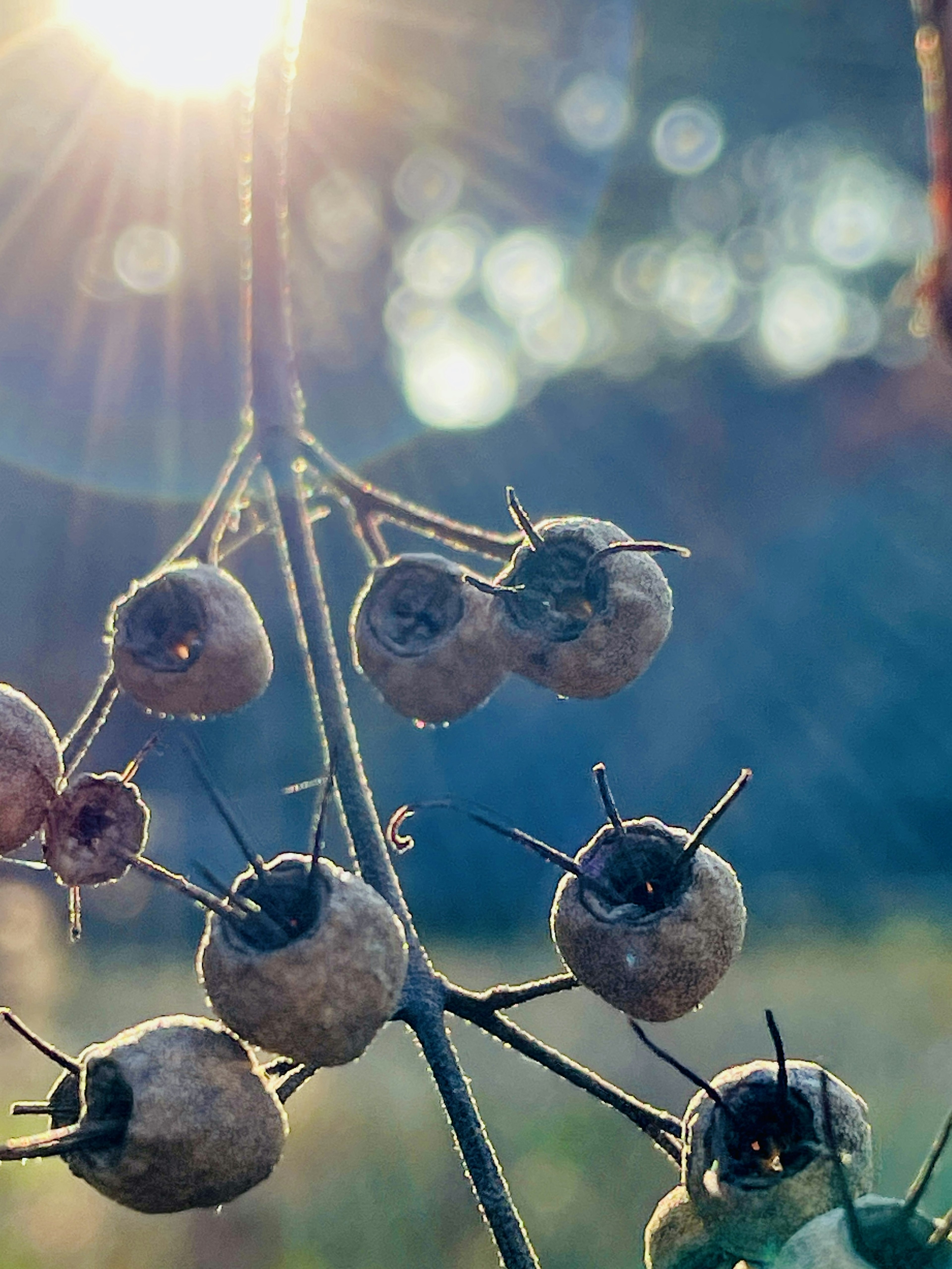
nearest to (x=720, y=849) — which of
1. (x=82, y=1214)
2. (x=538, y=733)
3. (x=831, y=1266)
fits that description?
(x=538, y=733)

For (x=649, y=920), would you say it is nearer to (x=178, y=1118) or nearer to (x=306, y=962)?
(x=306, y=962)

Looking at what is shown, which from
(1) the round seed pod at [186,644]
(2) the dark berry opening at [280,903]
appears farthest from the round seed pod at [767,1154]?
(1) the round seed pod at [186,644]

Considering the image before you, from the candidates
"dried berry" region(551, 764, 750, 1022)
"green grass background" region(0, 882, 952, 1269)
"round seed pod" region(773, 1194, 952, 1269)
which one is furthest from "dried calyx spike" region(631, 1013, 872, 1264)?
"green grass background" region(0, 882, 952, 1269)

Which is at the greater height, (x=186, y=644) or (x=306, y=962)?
(x=186, y=644)

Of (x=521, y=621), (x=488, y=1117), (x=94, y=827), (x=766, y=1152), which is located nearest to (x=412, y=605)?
(x=521, y=621)

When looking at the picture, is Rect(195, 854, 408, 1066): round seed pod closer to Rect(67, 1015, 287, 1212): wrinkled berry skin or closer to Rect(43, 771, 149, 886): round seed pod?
Rect(67, 1015, 287, 1212): wrinkled berry skin
